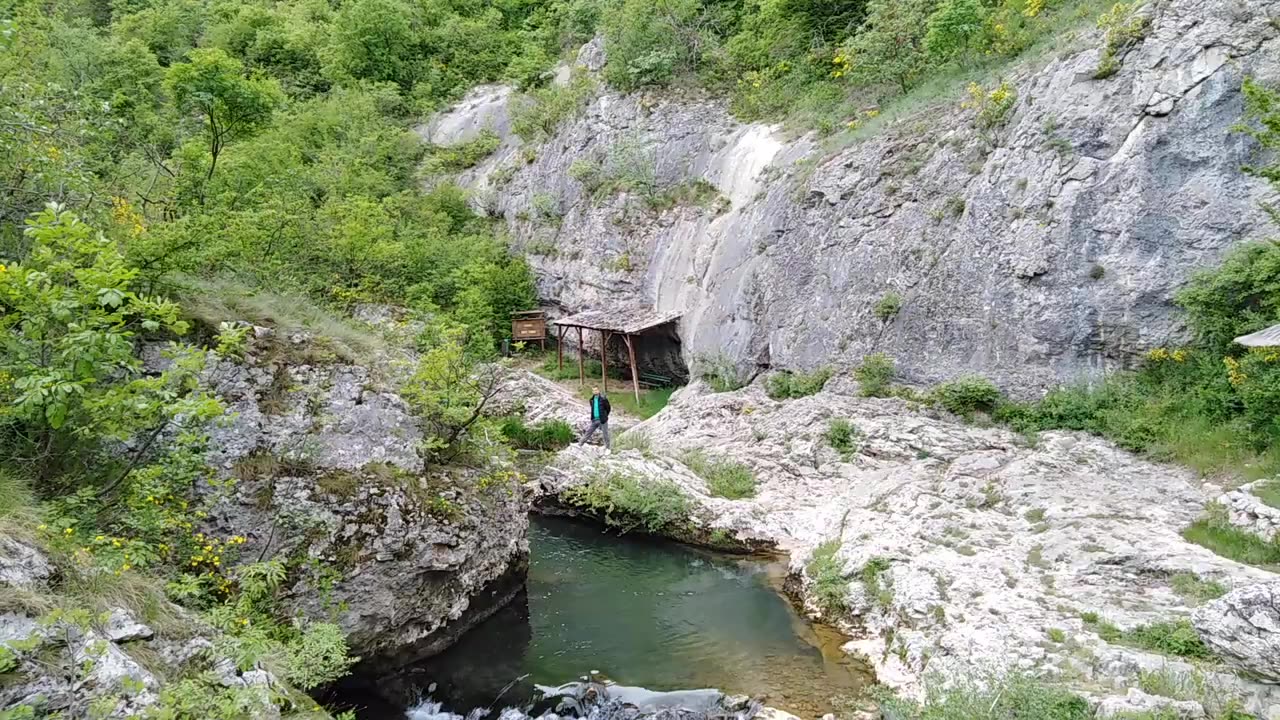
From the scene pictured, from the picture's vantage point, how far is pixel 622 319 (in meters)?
23.5

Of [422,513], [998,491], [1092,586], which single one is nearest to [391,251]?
[422,513]

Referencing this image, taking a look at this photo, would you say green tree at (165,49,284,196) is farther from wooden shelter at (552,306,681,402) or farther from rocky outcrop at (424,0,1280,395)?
rocky outcrop at (424,0,1280,395)

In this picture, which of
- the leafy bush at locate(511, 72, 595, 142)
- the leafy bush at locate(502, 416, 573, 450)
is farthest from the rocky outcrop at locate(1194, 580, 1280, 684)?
the leafy bush at locate(511, 72, 595, 142)

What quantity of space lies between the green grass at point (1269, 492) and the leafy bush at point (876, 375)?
23.8ft

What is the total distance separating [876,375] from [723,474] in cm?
448

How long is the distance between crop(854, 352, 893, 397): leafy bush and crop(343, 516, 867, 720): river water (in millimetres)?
5920

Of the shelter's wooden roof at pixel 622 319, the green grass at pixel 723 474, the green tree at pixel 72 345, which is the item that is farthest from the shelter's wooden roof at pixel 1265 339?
the shelter's wooden roof at pixel 622 319

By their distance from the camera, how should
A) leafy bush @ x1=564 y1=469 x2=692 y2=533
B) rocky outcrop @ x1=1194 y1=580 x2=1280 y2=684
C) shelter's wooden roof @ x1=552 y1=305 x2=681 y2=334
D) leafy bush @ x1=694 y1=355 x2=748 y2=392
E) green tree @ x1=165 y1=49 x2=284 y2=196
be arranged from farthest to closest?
shelter's wooden roof @ x1=552 y1=305 x2=681 y2=334
leafy bush @ x1=694 y1=355 x2=748 y2=392
green tree @ x1=165 y1=49 x2=284 y2=196
leafy bush @ x1=564 y1=469 x2=692 y2=533
rocky outcrop @ x1=1194 y1=580 x2=1280 y2=684

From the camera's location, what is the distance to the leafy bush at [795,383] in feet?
59.0

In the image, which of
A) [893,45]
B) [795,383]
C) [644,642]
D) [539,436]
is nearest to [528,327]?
[539,436]

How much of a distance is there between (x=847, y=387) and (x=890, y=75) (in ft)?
33.6

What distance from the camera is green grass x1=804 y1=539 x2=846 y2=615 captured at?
10.5m

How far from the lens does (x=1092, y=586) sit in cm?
922

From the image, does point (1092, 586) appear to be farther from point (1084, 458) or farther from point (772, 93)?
point (772, 93)
